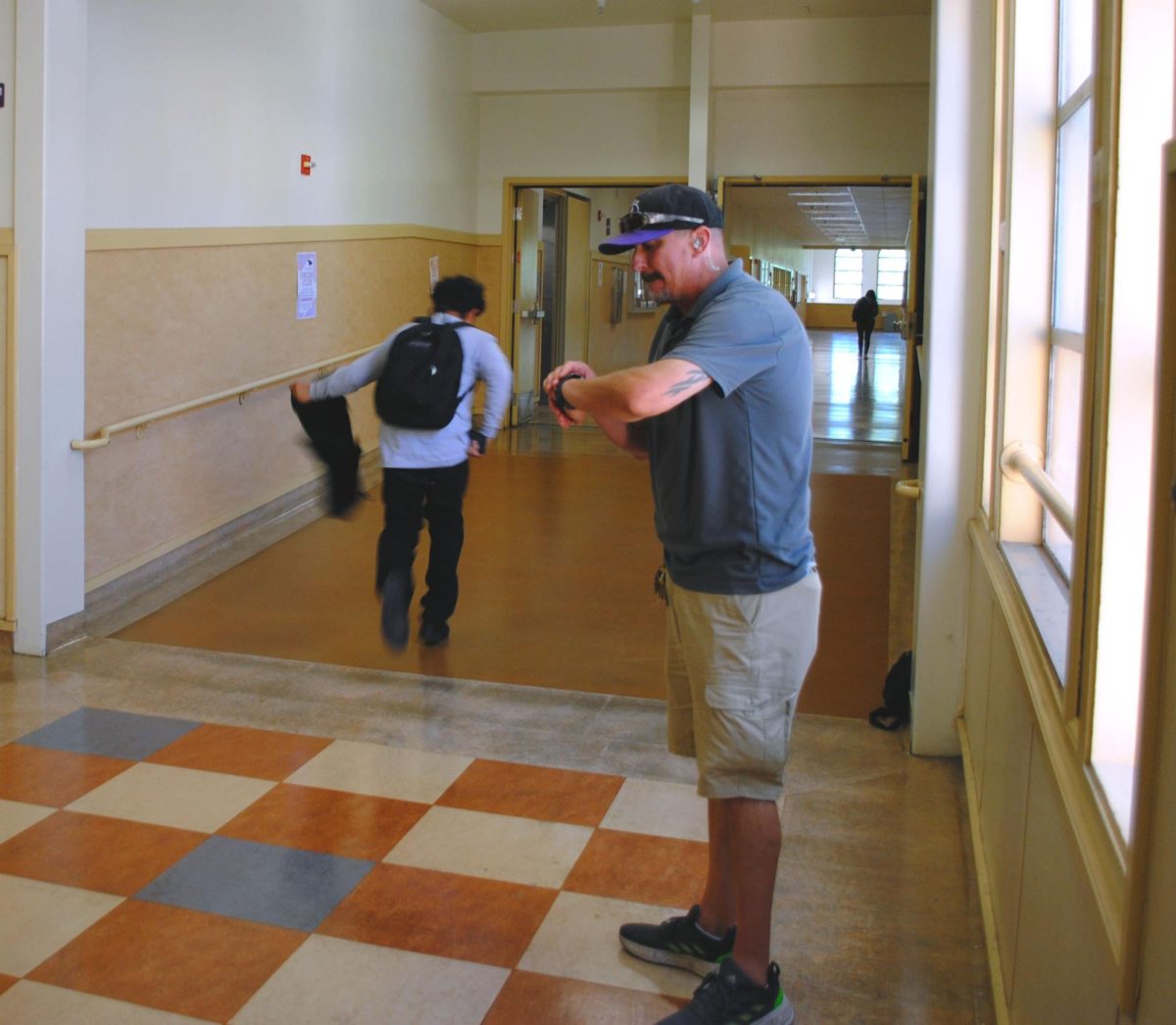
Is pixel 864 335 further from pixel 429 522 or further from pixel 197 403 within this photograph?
pixel 429 522

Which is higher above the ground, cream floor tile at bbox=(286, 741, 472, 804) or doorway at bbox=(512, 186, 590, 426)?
doorway at bbox=(512, 186, 590, 426)

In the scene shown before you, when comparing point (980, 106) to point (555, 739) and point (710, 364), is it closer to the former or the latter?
point (710, 364)

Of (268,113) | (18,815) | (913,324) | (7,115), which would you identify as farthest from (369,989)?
(913,324)

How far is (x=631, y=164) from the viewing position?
1066 centimetres

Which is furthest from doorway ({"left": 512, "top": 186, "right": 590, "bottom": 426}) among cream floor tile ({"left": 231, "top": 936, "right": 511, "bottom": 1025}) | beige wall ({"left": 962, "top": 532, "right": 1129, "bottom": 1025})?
cream floor tile ({"left": 231, "top": 936, "right": 511, "bottom": 1025})

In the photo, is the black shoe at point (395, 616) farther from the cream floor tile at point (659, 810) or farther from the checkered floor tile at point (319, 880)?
the cream floor tile at point (659, 810)

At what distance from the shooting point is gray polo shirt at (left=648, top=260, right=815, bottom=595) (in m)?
2.19

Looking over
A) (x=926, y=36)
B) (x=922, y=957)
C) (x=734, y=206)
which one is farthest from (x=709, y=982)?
(x=734, y=206)

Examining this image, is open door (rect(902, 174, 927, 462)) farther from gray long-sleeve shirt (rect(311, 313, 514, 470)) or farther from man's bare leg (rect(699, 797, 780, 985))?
man's bare leg (rect(699, 797, 780, 985))

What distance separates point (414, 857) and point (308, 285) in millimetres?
4881

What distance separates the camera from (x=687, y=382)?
83.1 inches

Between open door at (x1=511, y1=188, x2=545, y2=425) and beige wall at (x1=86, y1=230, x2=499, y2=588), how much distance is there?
10.6ft

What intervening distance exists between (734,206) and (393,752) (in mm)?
18694

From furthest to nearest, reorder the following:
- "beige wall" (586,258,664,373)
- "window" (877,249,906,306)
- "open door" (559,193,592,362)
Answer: "window" (877,249,906,306) < "beige wall" (586,258,664,373) < "open door" (559,193,592,362)
